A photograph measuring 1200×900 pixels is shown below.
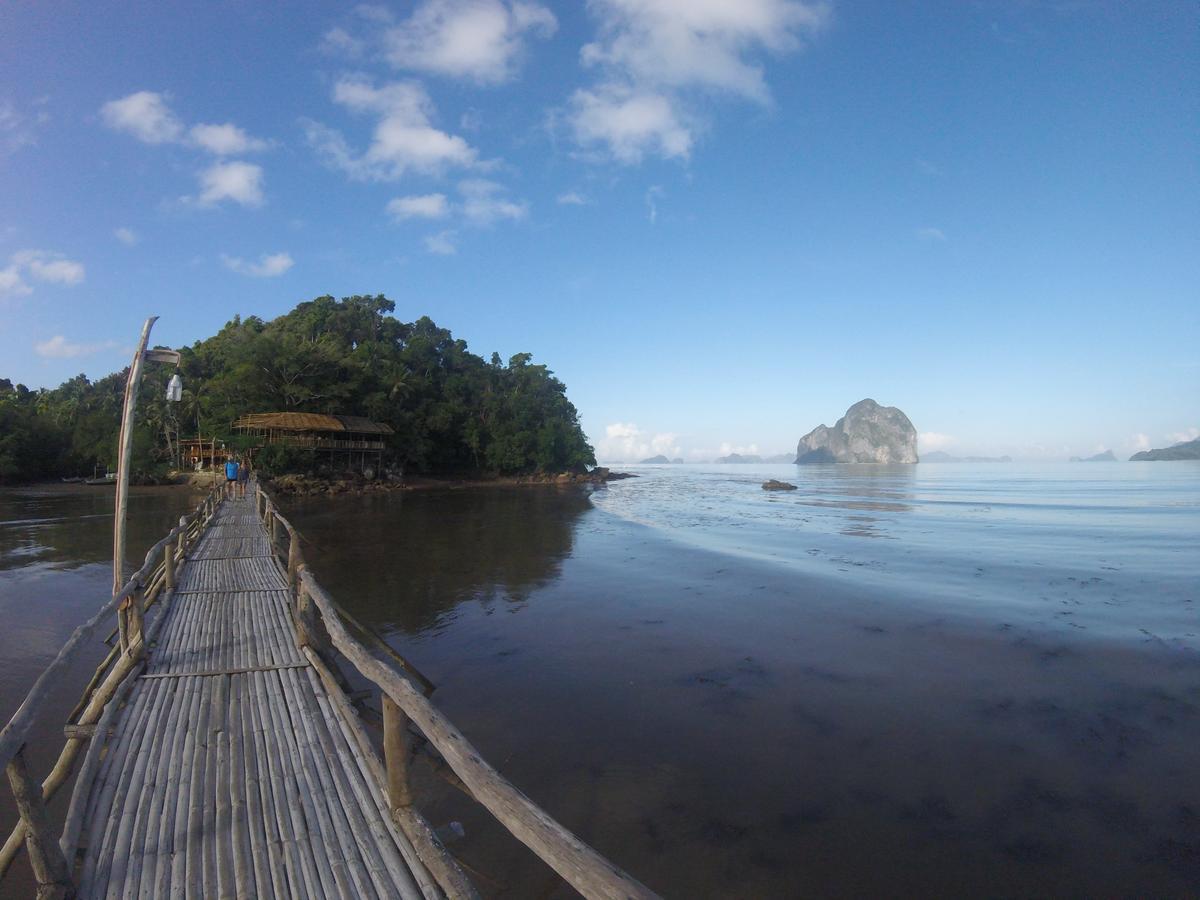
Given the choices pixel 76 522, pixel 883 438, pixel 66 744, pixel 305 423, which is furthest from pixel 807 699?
pixel 883 438

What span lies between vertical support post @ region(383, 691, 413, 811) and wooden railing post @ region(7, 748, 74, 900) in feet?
4.71

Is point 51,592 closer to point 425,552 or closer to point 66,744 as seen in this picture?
point 425,552

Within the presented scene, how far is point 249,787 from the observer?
12.2 ft

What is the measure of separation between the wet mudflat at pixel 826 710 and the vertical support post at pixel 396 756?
1.74 m

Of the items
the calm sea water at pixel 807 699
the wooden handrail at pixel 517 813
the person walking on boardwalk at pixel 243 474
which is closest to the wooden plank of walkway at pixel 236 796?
the wooden handrail at pixel 517 813

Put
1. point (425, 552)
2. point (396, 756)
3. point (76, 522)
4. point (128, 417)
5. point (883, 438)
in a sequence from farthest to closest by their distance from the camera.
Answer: point (883, 438) < point (76, 522) < point (425, 552) < point (128, 417) < point (396, 756)

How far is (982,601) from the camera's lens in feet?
41.1

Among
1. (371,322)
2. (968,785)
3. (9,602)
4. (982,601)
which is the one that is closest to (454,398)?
(371,322)

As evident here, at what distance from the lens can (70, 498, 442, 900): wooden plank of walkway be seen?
9.67ft

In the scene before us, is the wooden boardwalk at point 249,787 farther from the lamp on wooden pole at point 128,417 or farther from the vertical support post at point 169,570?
the vertical support post at point 169,570

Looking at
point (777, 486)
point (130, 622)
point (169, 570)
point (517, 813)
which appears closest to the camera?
point (517, 813)

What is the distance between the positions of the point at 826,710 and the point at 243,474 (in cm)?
3337

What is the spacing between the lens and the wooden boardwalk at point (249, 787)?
8.65 ft

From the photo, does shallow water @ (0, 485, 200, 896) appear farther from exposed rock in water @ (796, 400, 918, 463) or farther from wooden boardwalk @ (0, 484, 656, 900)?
exposed rock in water @ (796, 400, 918, 463)
